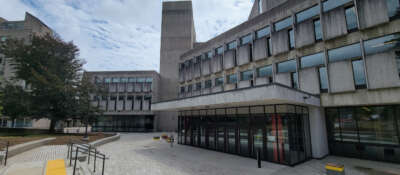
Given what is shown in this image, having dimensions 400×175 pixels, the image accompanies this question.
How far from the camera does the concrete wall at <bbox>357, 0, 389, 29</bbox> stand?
10.7 meters

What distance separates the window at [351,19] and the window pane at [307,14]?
6.50 ft

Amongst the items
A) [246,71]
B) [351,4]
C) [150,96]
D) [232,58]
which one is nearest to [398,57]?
[351,4]

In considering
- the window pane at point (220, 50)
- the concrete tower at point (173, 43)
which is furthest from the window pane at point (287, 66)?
the concrete tower at point (173, 43)

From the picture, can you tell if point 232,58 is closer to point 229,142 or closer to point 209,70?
point 209,70

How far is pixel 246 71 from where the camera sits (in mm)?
18406

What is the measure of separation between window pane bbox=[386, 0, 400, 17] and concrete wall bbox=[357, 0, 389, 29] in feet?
1.45

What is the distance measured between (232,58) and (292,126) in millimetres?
10419

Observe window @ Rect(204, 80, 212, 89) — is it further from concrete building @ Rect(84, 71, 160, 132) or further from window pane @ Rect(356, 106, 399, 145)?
concrete building @ Rect(84, 71, 160, 132)

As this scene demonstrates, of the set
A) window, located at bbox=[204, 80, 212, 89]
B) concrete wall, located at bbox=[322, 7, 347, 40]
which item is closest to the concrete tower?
window, located at bbox=[204, 80, 212, 89]

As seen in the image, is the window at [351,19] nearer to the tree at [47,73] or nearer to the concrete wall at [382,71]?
the concrete wall at [382,71]

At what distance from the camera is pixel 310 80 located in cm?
1352

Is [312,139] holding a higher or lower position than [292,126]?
lower

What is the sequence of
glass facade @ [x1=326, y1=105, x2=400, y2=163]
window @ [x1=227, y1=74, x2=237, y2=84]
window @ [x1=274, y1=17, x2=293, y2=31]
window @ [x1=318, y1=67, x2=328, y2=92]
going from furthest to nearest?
window @ [x1=227, y1=74, x2=237, y2=84] → window @ [x1=274, y1=17, x2=293, y2=31] → window @ [x1=318, y1=67, x2=328, y2=92] → glass facade @ [x1=326, y1=105, x2=400, y2=163]

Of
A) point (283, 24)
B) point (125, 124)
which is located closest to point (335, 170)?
point (283, 24)
